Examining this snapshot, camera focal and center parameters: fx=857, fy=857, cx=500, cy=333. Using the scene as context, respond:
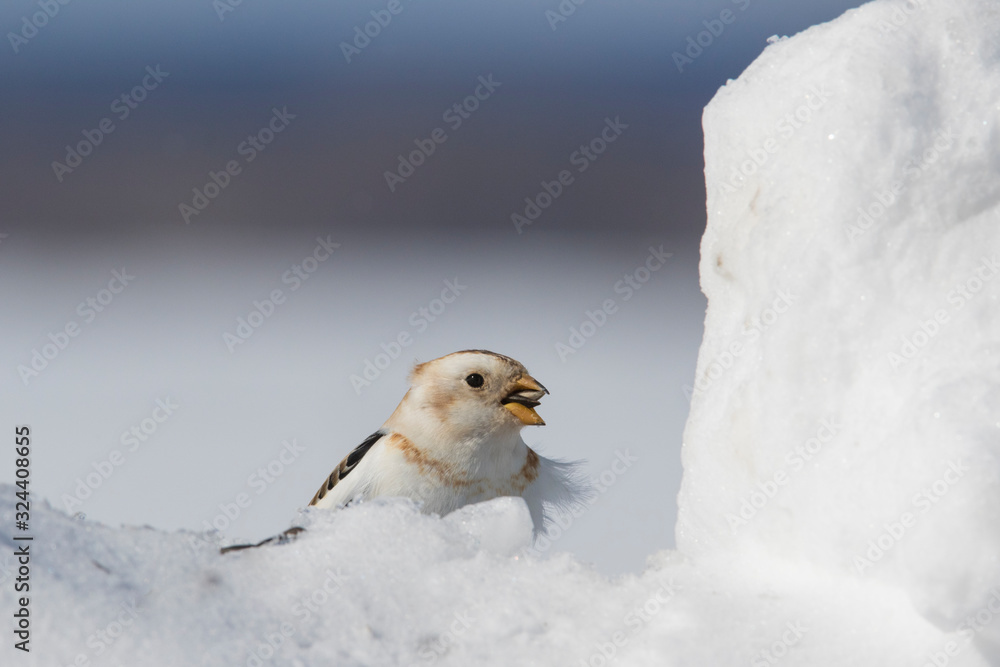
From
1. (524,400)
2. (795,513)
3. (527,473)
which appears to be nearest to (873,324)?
(795,513)

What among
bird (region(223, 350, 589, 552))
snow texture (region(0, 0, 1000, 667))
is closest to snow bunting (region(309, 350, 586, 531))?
bird (region(223, 350, 589, 552))

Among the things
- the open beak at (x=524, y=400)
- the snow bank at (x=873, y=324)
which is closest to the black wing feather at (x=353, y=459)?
the open beak at (x=524, y=400)

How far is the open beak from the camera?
2.56 meters

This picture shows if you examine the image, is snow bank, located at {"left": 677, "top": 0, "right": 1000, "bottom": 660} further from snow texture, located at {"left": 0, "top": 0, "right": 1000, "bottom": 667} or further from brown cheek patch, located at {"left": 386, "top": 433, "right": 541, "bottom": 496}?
brown cheek patch, located at {"left": 386, "top": 433, "right": 541, "bottom": 496}

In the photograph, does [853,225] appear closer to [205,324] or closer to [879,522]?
[879,522]

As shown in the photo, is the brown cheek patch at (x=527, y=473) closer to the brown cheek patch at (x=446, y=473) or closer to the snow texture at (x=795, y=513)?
the brown cheek patch at (x=446, y=473)

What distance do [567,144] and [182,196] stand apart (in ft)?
11.7

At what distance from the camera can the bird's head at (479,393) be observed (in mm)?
2562

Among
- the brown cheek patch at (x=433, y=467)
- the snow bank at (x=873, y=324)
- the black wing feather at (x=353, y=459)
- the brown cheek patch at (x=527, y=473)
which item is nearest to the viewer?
the snow bank at (x=873, y=324)

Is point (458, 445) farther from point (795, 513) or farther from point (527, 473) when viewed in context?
point (795, 513)

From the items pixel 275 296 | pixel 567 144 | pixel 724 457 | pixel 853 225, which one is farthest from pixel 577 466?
pixel 275 296

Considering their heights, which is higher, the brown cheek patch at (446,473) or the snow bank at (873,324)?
the snow bank at (873,324)

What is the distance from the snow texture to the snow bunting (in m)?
1.15

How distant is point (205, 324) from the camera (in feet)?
27.0
